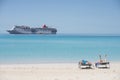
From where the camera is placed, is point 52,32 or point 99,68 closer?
point 99,68

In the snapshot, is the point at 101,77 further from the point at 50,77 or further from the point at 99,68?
the point at 99,68

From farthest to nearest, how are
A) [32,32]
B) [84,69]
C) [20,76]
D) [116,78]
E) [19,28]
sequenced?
[32,32] → [19,28] → [84,69] → [20,76] → [116,78]

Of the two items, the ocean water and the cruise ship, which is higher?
the cruise ship

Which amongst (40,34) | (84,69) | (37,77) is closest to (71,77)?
(37,77)

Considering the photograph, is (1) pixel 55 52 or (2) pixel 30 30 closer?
(1) pixel 55 52

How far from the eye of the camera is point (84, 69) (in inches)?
258

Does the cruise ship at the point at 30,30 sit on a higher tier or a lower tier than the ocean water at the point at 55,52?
higher

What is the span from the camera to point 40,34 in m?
41.2

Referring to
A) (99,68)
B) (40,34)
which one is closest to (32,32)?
(40,34)

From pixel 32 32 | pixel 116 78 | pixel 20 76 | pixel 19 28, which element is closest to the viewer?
pixel 116 78

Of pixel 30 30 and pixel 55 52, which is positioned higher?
pixel 30 30

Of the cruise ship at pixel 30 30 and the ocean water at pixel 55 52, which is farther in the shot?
the cruise ship at pixel 30 30

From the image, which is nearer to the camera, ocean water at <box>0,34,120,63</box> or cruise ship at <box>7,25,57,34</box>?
ocean water at <box>0,34,120,63</box>

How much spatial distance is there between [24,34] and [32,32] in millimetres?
1163
